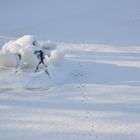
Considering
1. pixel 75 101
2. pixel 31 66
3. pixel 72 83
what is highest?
pixel 31 66

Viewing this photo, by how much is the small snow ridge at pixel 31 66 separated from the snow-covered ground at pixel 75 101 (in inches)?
0.6

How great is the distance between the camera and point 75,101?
19.4 ft

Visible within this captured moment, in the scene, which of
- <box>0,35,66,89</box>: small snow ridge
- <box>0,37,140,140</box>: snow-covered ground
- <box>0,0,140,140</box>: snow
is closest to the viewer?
<box>0,37,140,140</box>: snow-covered ground

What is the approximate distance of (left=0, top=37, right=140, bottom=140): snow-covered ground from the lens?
4.95 m

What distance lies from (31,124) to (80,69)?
2436 mm

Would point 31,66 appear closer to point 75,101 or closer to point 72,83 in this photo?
point 72,83

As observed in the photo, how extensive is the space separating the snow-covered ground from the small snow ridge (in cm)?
2

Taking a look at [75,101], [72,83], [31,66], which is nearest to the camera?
[75,101]

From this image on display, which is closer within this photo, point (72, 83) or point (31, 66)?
point (72, 83)

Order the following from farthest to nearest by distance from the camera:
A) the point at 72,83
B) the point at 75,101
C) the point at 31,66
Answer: the point at 31,66, the point at 72,83, the point at 75,101

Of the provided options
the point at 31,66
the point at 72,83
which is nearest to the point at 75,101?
the point at 72,83

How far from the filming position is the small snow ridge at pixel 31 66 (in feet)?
21.5

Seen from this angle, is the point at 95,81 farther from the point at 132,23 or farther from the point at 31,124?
the point at 132,23

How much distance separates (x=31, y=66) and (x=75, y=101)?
126cm
